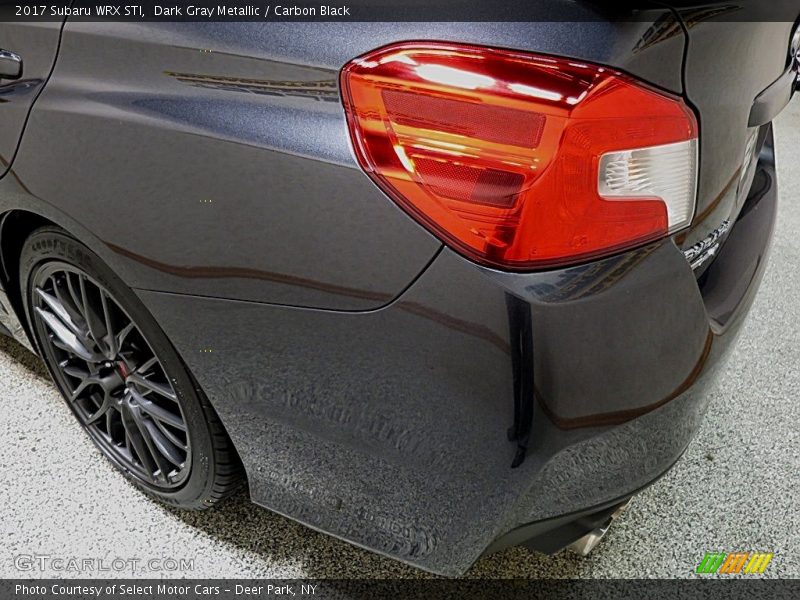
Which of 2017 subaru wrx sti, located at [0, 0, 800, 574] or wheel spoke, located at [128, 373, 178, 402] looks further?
wheel spoke, located at [128, 373, 178, 402]

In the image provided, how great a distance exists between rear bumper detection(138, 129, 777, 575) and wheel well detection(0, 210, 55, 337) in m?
0.39

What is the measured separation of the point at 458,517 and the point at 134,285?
630 mm

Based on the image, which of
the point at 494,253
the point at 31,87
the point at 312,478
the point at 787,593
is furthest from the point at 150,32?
the point at 787,593

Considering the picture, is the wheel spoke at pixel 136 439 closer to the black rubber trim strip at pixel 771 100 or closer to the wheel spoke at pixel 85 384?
the wheel spoke at pixel 85 384

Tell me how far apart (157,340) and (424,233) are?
2.02 ft

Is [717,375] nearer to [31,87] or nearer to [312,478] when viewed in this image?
[312,478]

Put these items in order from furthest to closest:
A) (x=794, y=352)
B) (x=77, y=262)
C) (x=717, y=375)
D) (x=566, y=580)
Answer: (x=794, y=352) → (x=566, y=580) → (x=77, y=262) → (x=717, y=375)

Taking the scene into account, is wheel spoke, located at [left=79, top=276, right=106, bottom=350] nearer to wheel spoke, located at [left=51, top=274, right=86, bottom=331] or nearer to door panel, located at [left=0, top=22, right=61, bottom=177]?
wheel spoke, located at [left=51, top=274, right=86, bottom=331]

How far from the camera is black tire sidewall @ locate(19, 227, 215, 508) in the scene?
1225 millimetres

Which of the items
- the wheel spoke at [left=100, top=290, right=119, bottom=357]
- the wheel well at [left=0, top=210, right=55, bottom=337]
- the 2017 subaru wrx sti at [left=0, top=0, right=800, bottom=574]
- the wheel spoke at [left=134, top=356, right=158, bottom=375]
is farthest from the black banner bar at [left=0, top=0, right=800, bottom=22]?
the wheel spoke at [left=134, top=356, right=158, bottom=375]

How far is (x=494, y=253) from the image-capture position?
32.1 inches

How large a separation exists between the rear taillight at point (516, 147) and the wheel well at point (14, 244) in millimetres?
800

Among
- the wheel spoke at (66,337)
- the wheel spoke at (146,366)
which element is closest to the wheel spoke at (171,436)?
the wheel spoke at (146,366)

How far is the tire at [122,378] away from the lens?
4.13ft
